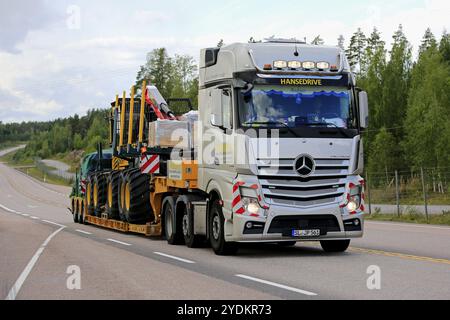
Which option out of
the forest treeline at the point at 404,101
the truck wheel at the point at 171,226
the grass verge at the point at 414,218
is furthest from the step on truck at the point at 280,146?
the forest treeline at the point at 404,101

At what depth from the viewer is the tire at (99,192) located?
2601 centimetres

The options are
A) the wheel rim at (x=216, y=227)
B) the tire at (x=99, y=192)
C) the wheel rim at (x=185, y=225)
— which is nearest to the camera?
the wheel rim at (x=216, y=227)

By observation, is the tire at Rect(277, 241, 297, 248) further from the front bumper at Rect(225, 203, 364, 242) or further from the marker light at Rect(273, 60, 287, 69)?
the marker light at Rect(273, 60, 287, 69)

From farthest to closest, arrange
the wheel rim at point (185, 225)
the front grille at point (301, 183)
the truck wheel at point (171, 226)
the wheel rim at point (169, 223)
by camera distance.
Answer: the wheel rim at point (169, 223) → the truck wheel at point (171, 226) → the wheel rim at point (185, 225) → the front grille at point (301, 183)

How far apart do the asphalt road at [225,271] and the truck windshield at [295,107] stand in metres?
2.42

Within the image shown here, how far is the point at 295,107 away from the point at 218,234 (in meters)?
2.86

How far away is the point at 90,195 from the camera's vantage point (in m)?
28.4

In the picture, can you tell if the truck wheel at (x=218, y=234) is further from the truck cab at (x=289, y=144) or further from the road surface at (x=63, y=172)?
the road surface at (x=63, y=172)

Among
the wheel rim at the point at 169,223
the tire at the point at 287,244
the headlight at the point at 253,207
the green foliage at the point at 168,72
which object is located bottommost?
the tire at the point at 287,244

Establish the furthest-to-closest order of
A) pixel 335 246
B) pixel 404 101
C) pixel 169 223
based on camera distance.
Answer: pixel 404 101 → pixel 169 223 → pixel 335 246

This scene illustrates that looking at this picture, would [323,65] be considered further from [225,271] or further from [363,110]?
[225,271]

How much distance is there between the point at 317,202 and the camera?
14.2 m

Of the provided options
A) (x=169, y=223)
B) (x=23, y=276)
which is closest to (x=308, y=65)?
(x=169, y=223)

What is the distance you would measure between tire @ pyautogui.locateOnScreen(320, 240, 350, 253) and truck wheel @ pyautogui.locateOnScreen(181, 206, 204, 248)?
272cm
